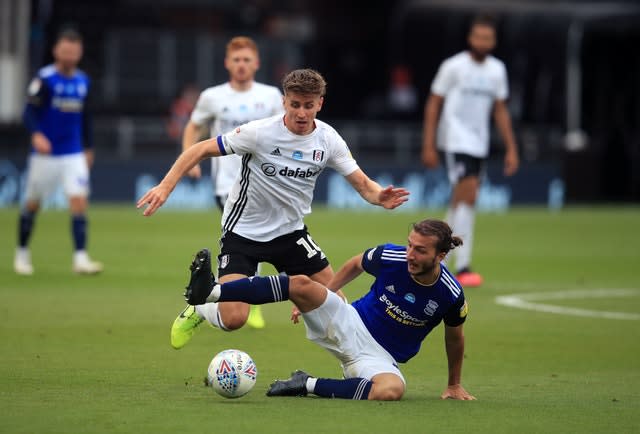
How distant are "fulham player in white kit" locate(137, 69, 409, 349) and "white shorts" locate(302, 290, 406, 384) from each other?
33 centimetres

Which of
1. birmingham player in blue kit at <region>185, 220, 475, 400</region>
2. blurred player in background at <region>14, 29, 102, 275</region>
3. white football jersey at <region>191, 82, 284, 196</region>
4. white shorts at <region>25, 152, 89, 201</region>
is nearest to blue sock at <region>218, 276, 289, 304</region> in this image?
birmingham player in blue kit at <region>185, 220, 475, 400</region>

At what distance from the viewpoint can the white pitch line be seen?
40.4 feet

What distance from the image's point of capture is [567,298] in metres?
13.5

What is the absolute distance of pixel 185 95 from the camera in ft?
97.6

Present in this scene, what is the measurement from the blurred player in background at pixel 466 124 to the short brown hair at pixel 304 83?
597 centimetres

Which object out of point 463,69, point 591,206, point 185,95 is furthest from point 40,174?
point 591,206

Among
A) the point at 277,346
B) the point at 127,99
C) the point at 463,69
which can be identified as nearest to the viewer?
the point at 277,346

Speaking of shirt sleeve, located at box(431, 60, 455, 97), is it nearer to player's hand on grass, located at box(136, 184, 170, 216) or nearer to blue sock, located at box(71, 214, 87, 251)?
blue sock, located at box(71, 214, 87, 251)

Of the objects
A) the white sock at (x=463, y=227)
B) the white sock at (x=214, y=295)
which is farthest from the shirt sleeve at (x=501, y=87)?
the white sock at (x=214, y=295)

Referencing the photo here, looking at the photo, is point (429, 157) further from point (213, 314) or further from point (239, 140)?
point (239, 140)

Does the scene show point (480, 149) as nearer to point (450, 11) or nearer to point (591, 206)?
point (591, 206)

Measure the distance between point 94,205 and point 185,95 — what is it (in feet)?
13.7

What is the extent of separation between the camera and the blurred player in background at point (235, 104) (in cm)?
1114

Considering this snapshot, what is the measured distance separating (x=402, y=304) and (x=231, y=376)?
3.75 feet
